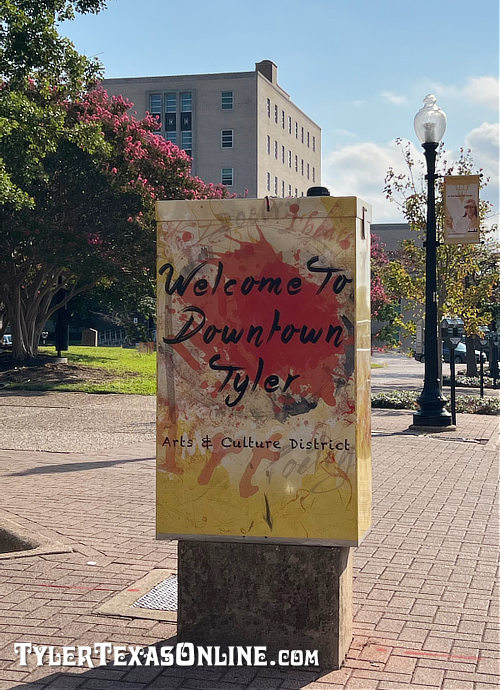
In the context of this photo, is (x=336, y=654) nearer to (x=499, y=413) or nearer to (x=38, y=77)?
(x=499, y=413)

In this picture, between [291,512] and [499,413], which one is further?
[499,413]

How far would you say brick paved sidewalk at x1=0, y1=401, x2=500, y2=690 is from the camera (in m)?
4.32

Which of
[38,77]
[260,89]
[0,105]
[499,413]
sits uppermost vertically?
[260,89]

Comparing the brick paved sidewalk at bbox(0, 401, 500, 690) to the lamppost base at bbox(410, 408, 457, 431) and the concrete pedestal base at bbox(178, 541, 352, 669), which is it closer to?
the concrete pedestal base at bbox(178, 541, 352, 669)

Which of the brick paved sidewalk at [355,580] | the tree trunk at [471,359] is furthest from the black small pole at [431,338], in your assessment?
the tree trunk at [471,359]

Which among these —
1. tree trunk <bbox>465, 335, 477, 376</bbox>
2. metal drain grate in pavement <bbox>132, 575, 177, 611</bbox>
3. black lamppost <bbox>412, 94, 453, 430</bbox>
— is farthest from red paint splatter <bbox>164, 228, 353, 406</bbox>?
tree trunk <bbox>465, 335, 477, 376</bbox>

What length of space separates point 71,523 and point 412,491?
372 cm

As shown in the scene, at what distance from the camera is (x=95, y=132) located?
22375mm

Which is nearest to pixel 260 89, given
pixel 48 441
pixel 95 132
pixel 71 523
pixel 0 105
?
pixel 95 132

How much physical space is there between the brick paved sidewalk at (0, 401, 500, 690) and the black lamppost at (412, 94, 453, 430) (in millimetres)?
4575

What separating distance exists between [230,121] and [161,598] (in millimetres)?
73065

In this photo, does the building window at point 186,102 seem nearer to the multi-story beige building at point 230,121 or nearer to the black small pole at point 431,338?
the multi-story beige building at point 230,121

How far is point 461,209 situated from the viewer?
16.0 m

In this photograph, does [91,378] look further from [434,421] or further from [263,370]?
[263,370]
